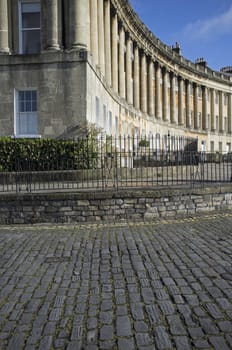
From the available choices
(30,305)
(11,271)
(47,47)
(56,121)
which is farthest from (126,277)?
(47,47)

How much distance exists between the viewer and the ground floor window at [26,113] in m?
17.3

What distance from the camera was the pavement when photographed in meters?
3.36

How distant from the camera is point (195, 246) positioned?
6641 millimetres

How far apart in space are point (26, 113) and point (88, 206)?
32.2 feet

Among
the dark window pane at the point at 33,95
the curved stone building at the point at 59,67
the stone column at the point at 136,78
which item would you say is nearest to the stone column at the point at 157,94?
the stone column at the point at 136,78

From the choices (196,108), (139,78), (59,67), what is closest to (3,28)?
(59,67)

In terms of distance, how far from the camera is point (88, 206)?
361 inches

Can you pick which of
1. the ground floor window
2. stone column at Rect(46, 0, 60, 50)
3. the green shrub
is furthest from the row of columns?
the green shrub

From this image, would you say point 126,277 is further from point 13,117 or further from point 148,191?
point 13,117

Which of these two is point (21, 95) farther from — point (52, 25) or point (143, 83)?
point (143, 83)

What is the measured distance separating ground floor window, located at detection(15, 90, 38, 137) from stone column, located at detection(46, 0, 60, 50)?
102 inches

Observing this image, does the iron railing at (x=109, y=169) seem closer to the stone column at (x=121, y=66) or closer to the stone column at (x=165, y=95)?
the stone column at (x=121, y=66)

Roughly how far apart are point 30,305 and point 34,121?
46.4ft

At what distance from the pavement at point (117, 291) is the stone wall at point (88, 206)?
1.25 meters
